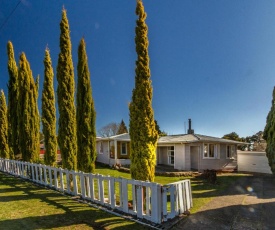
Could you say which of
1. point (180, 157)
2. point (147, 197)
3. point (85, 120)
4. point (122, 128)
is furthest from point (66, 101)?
point (122, 128)

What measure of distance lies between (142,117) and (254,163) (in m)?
19.2

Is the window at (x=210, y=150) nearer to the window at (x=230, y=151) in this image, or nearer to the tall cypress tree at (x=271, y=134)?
the window at (x=230, y=151)

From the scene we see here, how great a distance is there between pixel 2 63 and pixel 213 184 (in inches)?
807

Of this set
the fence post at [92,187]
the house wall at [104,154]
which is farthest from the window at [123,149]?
the fence post at [92,187]

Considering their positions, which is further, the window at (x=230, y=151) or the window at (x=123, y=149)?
the window at (x=123, y=149)

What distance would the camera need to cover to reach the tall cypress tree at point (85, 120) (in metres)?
9.75

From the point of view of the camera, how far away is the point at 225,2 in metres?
11.4

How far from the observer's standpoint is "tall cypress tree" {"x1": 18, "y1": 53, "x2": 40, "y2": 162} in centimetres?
1455

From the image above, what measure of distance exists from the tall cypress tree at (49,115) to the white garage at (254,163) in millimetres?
18519

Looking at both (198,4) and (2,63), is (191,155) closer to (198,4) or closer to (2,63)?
(198,4)

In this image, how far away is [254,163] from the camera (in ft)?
71.5

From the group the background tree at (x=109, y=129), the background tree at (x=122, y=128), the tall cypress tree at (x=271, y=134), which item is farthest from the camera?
the background tree at (x=109, y=129)

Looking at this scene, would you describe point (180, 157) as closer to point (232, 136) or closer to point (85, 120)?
point (85, 120)

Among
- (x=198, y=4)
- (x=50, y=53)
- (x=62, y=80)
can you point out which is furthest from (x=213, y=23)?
(x=50, y=53)
